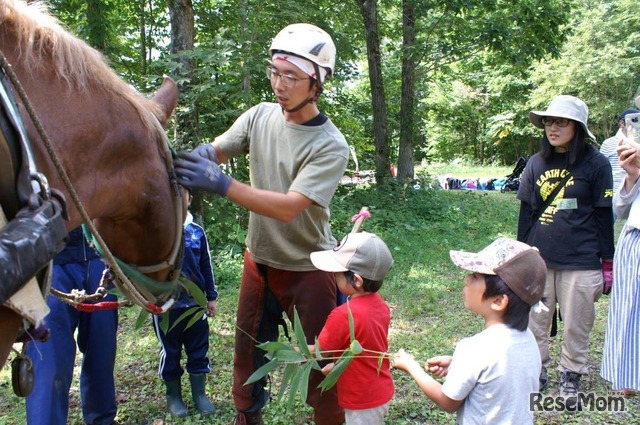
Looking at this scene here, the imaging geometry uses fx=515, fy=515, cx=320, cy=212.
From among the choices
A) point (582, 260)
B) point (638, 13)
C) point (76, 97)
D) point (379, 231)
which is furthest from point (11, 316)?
point (638, 13)

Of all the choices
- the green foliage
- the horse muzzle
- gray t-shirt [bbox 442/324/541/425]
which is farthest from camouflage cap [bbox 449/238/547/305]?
the green foliage

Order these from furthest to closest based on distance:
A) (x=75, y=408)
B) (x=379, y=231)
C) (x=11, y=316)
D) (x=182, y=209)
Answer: (x=379, y=231) → (x=75, y=408) → (x=182, y=209) → (x=11, y=316)

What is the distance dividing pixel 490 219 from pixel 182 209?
369 inches

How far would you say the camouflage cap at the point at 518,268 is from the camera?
1930mm

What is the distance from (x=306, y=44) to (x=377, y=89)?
8591 mm

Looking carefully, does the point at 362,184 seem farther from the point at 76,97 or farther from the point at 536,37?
the point at 76,97

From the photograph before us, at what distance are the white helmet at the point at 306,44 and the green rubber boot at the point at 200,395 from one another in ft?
7.22

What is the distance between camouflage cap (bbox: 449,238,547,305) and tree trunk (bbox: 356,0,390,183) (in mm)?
8656

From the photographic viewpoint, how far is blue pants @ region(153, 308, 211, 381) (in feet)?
10.8

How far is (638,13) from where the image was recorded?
77.4ft

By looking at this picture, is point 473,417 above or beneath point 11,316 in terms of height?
beneath

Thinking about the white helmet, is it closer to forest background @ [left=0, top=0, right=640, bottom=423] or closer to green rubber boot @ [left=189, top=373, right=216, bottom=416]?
forest background @ [left=0, top=0, right=640, bottom=423]

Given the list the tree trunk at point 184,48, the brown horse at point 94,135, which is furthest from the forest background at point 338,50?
the brown horse at point 94,135

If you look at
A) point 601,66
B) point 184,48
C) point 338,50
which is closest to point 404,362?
point 184,48
